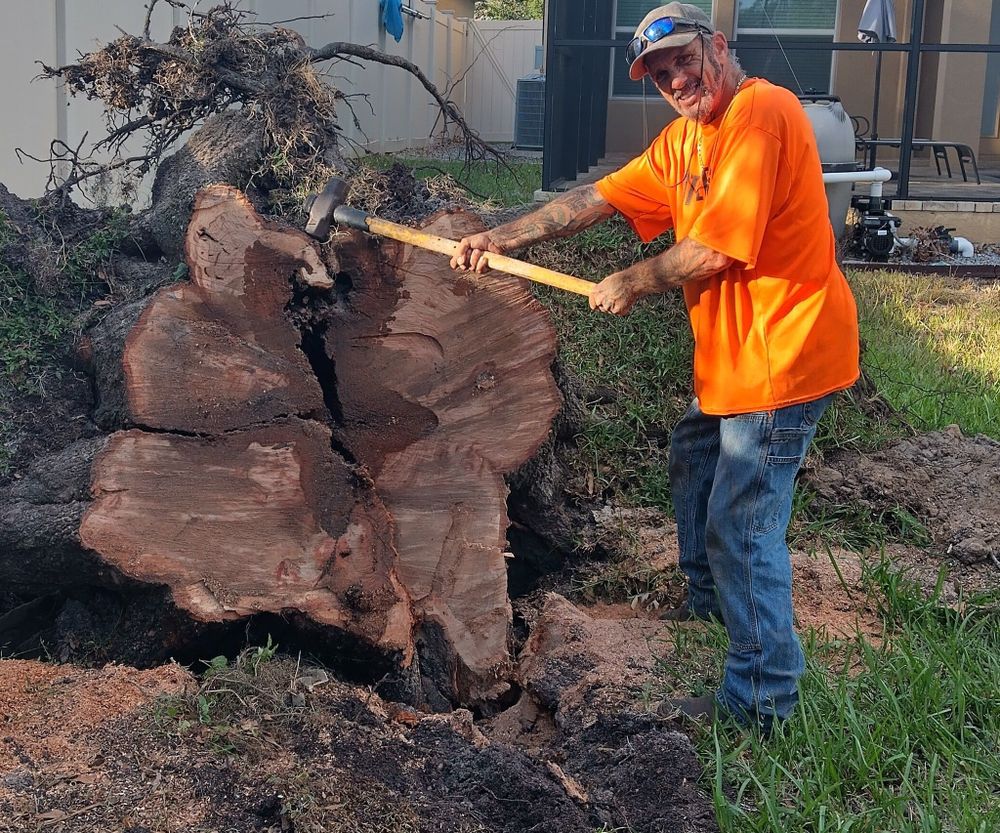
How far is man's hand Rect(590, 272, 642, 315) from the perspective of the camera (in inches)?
111

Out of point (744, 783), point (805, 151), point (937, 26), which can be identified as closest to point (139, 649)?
point (744, 783)

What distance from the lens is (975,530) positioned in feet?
12.5

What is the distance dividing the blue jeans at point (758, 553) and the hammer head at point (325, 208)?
1272mm

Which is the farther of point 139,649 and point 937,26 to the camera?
point 937,26

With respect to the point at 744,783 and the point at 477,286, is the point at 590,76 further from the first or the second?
the point at 744,783

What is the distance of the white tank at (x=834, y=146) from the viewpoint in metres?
7.20

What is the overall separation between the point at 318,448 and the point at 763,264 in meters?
1.27

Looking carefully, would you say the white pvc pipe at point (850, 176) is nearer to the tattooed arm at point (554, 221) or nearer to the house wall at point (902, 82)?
the tattooed arm at point (554, 221)

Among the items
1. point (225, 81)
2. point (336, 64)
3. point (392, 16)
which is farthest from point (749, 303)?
point (392, 16)

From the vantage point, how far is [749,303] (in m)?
2.74

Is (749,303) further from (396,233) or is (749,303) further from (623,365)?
(623,365)

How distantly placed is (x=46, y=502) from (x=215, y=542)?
46cm

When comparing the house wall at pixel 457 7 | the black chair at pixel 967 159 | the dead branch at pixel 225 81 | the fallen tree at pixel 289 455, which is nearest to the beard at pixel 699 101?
the fallen tree at pixel 289 455

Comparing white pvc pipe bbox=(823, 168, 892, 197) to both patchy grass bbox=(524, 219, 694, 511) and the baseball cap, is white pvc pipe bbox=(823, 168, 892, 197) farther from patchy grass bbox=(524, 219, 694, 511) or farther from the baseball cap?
the baseball cap
